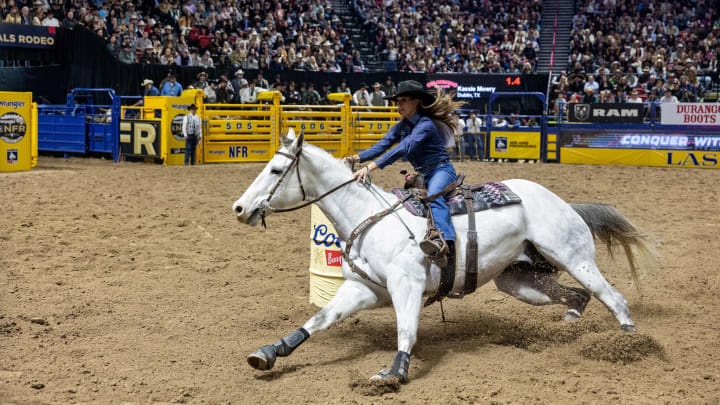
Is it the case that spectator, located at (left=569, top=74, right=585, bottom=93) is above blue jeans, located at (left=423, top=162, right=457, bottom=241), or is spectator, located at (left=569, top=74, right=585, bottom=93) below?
above

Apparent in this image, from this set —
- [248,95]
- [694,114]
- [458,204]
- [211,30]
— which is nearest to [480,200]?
[458,204]

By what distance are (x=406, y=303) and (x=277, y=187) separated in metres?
1.10

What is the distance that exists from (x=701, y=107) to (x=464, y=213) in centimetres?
1524

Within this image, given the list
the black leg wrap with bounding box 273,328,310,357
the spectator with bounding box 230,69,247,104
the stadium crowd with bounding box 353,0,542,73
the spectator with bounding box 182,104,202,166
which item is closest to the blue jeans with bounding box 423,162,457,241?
the black leg wrap with bounding box 273,328,310,357

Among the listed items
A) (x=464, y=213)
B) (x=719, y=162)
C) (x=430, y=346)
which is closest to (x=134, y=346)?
(x=430, y=346)

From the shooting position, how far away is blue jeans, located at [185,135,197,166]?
17.0m

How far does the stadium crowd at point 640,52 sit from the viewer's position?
21.5 metres

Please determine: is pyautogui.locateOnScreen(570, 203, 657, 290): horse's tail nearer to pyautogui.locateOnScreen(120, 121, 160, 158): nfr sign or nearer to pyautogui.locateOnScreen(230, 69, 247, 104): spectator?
pyautogui.locateOnScreen(120, 121, 160, 158): nfr sign

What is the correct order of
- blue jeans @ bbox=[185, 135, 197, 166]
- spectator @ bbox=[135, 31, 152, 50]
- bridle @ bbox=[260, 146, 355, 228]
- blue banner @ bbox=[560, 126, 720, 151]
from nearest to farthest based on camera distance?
bridle @ bbox=[260, 146, 355, 228]
blue jeans @ bbox=[185, 135, 197, 166]
blue banner @ bbox=[560, 126, 720, 151]
spectator @ bbox=[135, 31, 152, 50]

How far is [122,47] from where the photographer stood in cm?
1975

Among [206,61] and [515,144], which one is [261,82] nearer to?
[206,61]

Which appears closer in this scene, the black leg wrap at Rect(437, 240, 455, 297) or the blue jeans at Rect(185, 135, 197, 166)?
the black leg wrap at Rect(437, 240, 455, 297)

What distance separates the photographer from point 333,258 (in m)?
5.98

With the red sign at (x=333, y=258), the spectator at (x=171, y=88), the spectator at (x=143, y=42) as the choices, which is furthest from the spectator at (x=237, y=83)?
the red sign at (x=333, y=258)
